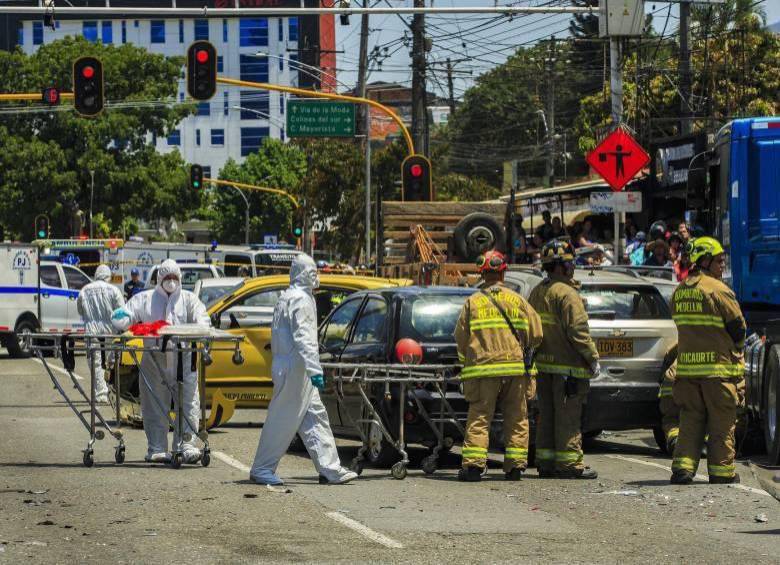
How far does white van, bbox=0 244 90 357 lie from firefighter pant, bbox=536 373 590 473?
2061 centimetres

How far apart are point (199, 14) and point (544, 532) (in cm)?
1745

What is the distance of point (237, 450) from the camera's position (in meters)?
14.8

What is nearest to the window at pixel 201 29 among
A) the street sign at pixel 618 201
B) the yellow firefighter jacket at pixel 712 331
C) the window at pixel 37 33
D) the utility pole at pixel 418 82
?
the window at pixel 37 33

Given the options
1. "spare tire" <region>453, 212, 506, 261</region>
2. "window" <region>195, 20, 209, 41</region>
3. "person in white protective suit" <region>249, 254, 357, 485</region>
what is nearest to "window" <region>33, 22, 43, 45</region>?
"window" <region>195, 20, 209, 41</region>

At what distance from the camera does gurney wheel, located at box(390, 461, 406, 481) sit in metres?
12.2

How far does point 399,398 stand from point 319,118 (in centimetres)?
3274

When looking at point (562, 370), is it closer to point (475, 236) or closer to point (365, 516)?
point (365, 516)

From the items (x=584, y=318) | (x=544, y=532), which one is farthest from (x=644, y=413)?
(x=544, y=532)

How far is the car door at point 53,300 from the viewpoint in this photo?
110 ft

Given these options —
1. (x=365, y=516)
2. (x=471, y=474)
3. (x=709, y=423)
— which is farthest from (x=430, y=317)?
(x=365, y=516)

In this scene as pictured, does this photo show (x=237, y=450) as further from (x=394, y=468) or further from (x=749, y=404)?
(x=749, y=404)

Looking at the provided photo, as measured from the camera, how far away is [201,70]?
28641mm

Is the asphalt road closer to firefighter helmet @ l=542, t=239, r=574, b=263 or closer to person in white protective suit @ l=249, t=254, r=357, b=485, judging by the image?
person in white protective suit @ l=249, t=254, r=357, b=485

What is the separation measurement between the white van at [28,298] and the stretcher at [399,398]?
65.6 ft
